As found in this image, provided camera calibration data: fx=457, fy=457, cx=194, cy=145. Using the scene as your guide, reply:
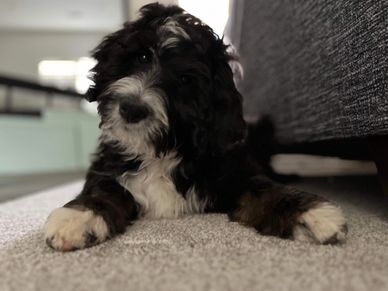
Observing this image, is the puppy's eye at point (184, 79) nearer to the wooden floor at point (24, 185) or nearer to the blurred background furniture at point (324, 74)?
the blurred background furniture at point (324, 74)

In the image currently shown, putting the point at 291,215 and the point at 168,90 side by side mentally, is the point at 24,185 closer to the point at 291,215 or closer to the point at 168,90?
the point at 168,90

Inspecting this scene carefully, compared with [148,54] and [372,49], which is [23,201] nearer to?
[148,54]

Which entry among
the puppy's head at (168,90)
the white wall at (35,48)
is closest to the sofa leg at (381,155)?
the puppy's head at (168,90)

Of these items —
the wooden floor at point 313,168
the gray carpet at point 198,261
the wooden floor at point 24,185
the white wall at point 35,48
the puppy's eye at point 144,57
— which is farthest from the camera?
the white wall at point 35,48

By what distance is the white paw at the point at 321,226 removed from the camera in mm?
1102

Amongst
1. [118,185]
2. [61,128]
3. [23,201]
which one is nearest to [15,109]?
[61,128]

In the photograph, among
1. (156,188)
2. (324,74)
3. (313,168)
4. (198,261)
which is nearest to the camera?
(198,261)

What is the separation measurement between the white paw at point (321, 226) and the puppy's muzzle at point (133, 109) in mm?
504

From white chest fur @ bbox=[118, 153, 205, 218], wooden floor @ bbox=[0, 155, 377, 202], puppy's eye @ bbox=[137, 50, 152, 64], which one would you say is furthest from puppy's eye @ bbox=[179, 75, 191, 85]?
wooden floor @ bbox=[0, 155, 377, 202]

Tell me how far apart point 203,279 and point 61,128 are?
6.10 metres

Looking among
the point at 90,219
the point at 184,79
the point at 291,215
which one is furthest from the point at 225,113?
the point at 90,219

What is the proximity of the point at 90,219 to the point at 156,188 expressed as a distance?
342 millimetres

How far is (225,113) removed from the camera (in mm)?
1403

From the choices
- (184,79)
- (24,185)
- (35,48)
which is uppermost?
(35,48)
